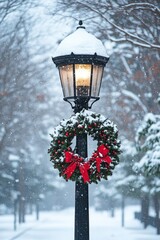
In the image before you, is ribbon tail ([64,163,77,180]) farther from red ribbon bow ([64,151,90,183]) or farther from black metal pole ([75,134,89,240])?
black metal pole ([75,134,89,240])

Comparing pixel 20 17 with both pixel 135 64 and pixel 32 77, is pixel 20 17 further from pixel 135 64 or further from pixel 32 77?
pixel 135 64

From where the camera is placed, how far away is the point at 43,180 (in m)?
47.8


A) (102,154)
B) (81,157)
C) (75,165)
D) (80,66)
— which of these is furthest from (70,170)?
(80,66)

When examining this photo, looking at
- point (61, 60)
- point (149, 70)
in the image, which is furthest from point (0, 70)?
point (61, 60)

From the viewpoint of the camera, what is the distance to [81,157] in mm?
7242

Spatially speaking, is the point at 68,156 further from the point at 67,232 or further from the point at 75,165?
the point at 67,232

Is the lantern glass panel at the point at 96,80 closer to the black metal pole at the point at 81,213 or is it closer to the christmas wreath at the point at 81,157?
the christmas wreath at the point at 81,157

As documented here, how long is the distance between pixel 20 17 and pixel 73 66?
53.6 ft

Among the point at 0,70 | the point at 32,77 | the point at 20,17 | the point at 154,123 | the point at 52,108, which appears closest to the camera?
the point at 154,123

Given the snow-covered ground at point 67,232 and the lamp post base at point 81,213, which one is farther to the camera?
the snow-covered ground at point 67,232

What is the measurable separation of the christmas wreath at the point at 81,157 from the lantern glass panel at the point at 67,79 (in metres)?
0.36

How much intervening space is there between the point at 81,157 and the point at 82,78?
42.2 inches

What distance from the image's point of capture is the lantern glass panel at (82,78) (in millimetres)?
7617

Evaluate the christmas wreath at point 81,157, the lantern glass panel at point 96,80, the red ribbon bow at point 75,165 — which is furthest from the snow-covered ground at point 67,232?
the red ribbon bow at point 75,165
